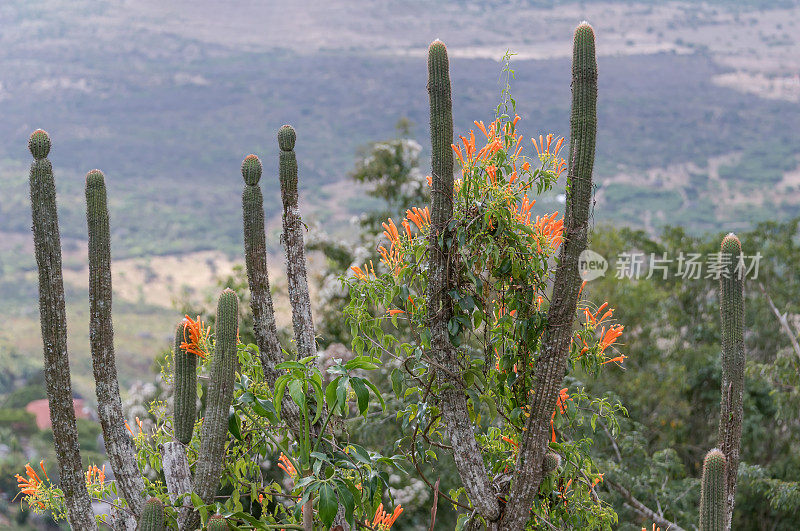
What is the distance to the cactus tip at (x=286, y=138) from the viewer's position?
320cm

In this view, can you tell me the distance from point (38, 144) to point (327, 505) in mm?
2123

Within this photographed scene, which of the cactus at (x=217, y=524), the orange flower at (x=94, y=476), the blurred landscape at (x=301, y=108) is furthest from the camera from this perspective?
the blurred landscape at (x=301, y=108)

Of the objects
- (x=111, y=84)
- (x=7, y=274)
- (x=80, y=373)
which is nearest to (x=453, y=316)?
(x=80, y=373)

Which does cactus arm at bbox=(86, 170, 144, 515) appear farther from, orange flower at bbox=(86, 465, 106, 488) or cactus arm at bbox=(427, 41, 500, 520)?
cactus arm at bbox=(427, 41, 500, 520)

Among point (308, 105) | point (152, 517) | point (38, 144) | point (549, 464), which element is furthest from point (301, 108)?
point (152, 517)

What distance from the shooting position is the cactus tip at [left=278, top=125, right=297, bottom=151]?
3.20m

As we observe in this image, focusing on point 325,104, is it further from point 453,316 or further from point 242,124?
point 453,316

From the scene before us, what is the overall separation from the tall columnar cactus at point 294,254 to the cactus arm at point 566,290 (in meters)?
1.05

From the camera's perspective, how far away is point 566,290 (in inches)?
102

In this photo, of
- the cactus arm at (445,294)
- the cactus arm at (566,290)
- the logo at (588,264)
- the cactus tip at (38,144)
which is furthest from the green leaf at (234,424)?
the cactus tip at (38,144)

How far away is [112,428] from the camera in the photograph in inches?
135

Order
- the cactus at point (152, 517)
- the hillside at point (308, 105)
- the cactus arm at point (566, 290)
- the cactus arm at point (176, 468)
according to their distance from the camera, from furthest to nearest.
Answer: the hillside at point (308, 105)
the cactus arm at point (176, 468)
the cactus arm at point (566, 290)
the cactus at point (152, 517)

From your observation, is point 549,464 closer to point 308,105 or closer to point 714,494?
point 714,494

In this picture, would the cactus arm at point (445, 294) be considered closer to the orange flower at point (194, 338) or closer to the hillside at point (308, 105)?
the orange flower at point (194, 338)
